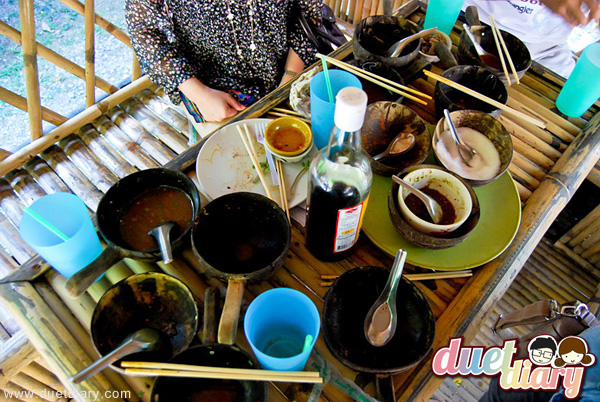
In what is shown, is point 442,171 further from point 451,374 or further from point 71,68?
point 71,68

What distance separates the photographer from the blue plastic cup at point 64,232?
0.76 metres

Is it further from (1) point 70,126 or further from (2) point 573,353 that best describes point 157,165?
(2) point 573,353

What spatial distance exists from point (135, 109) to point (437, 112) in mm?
1406

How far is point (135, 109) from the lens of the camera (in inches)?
71.9

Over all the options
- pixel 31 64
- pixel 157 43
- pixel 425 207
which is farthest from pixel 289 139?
pixel 31 64

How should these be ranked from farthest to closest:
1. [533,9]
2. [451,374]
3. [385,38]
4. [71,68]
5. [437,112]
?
[533,9], [71,68], [385,38], [437,112], [451,374]

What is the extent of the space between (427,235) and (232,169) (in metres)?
0.53

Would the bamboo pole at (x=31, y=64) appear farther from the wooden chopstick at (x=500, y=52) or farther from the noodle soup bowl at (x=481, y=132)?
the wooden chopstick at (x=500, y=52)

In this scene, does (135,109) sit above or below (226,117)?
below

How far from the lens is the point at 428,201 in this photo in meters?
0.85

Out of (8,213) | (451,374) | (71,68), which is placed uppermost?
(451,374)

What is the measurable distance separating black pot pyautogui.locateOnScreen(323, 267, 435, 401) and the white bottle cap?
330mm

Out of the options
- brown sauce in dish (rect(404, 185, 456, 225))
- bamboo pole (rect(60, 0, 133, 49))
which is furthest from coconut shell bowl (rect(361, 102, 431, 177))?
bamboo pole (rect(60, 0, 133, 49))

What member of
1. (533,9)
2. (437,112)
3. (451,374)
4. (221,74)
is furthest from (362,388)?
(533,9)
